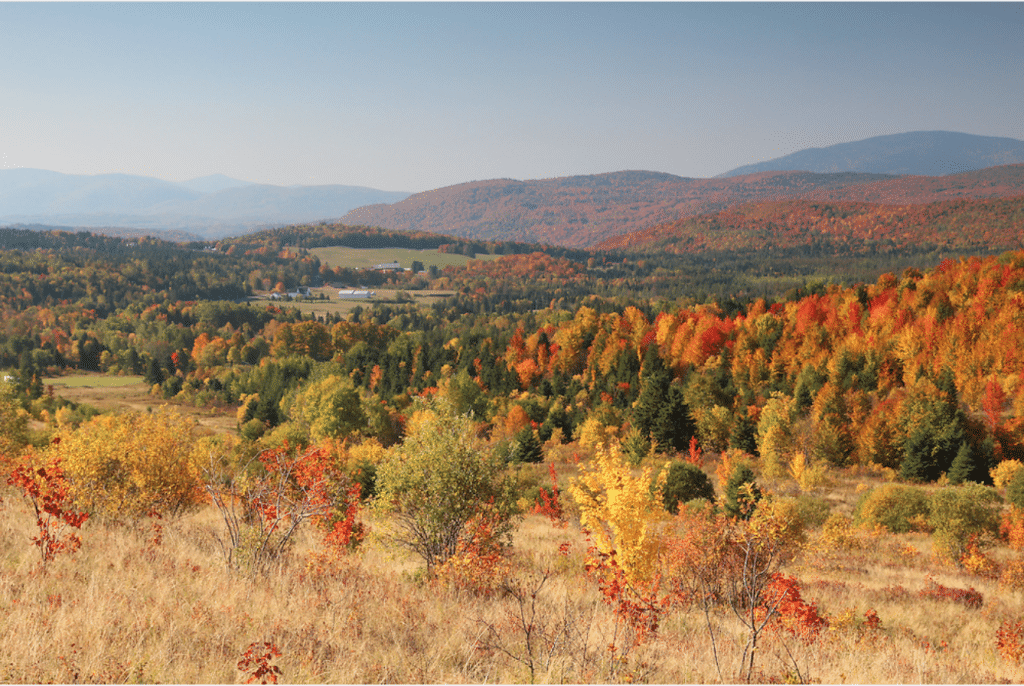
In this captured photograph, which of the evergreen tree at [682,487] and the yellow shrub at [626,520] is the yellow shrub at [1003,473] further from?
the yellow shrub at [626,520]

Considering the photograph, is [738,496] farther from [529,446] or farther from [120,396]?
[120,396]

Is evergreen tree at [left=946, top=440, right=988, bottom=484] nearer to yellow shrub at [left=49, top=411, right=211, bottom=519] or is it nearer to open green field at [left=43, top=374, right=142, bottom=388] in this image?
yellow shrub at [left=49, top=411, right=211, bottom=519]

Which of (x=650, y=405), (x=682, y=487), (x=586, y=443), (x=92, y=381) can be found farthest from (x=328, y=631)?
(x=92, y=381)

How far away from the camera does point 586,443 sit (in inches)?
3140

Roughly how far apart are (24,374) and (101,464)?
5854 inches

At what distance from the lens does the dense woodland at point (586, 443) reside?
13867mm

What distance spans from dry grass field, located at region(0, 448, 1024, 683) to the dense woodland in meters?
0.15

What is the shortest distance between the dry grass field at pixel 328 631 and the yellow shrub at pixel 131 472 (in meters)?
2.44

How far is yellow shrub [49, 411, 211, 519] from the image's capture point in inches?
758

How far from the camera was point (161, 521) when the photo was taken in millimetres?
20250

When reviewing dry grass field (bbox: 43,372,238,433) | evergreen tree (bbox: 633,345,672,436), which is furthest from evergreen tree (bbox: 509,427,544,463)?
dry grass field (bbox: 43,372,238,433)

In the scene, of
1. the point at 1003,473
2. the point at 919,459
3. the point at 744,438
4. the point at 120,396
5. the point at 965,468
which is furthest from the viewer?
the point at 120,396

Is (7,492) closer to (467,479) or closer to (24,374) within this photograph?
(467,479)

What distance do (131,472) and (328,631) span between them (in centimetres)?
1717
